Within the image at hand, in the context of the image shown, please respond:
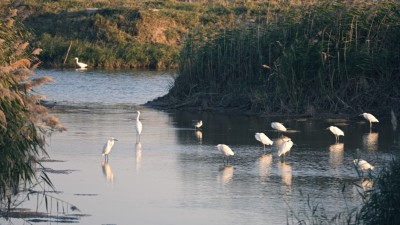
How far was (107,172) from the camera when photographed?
15.1 meters

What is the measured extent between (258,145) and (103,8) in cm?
3459

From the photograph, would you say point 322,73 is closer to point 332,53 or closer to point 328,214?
point 332,53

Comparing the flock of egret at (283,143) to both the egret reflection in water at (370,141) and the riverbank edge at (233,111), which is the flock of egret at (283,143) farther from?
the riverbank edge at (233,111)

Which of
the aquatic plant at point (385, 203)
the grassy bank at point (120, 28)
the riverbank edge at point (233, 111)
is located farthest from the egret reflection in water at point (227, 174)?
the grassy bank at point (120, 28)

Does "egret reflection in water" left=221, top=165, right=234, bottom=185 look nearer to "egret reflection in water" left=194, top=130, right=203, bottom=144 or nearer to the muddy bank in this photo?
"egret reflection in water" left=194, top=130, right=203, bottom=144

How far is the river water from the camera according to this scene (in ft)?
40.2

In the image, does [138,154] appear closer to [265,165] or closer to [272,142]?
[265,165]

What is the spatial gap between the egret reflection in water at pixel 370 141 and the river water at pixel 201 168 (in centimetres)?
2

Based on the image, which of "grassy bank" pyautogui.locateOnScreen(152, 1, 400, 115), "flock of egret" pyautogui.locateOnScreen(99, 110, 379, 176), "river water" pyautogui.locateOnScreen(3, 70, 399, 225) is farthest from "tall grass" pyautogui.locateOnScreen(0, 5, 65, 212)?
"grassy bank" pyautogui.locateOnScreen(152, 1, 400, 115)

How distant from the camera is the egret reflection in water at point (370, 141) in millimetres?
17922

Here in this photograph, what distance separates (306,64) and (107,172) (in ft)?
31.2

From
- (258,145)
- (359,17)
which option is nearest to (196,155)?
(258,145)

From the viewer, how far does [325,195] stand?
43.4ft

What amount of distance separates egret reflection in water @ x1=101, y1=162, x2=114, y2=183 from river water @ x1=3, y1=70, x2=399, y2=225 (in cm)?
2
